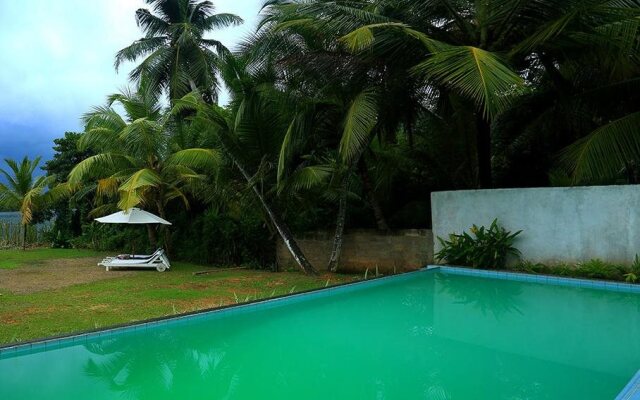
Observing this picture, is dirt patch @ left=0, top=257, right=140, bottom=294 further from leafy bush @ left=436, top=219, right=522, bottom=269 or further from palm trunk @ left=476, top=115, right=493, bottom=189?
palm trunk @ left=476, top=115, right=493, bottom=189

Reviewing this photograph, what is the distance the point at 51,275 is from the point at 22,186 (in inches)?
328

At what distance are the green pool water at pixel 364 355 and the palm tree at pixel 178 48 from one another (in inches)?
534

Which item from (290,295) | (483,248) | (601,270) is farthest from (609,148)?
(290,295)

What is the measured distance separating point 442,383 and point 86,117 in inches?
517

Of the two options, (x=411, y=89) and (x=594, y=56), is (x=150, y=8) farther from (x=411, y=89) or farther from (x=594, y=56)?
(x=594, y=56)

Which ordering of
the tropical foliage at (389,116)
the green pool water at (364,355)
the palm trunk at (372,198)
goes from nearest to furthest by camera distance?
the green pool water at (364,355)
the tropical foliage at (389,116)
the palm trunk at (372,198)

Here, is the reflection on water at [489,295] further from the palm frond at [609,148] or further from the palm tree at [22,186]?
the palm tree at [22,186]

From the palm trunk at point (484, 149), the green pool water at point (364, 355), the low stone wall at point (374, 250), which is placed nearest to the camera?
the green pool water at point (364, 355)

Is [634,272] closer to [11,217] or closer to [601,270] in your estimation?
[601,270]

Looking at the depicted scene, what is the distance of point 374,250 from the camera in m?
10.4

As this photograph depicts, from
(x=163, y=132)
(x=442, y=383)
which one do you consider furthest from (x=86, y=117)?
(x=442, y=383)

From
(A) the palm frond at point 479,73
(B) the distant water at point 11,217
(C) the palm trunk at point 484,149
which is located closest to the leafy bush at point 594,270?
(C) the palm trunk at point 484,149

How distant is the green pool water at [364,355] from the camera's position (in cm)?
370

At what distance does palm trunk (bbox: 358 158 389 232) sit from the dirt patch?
563 centimetres
